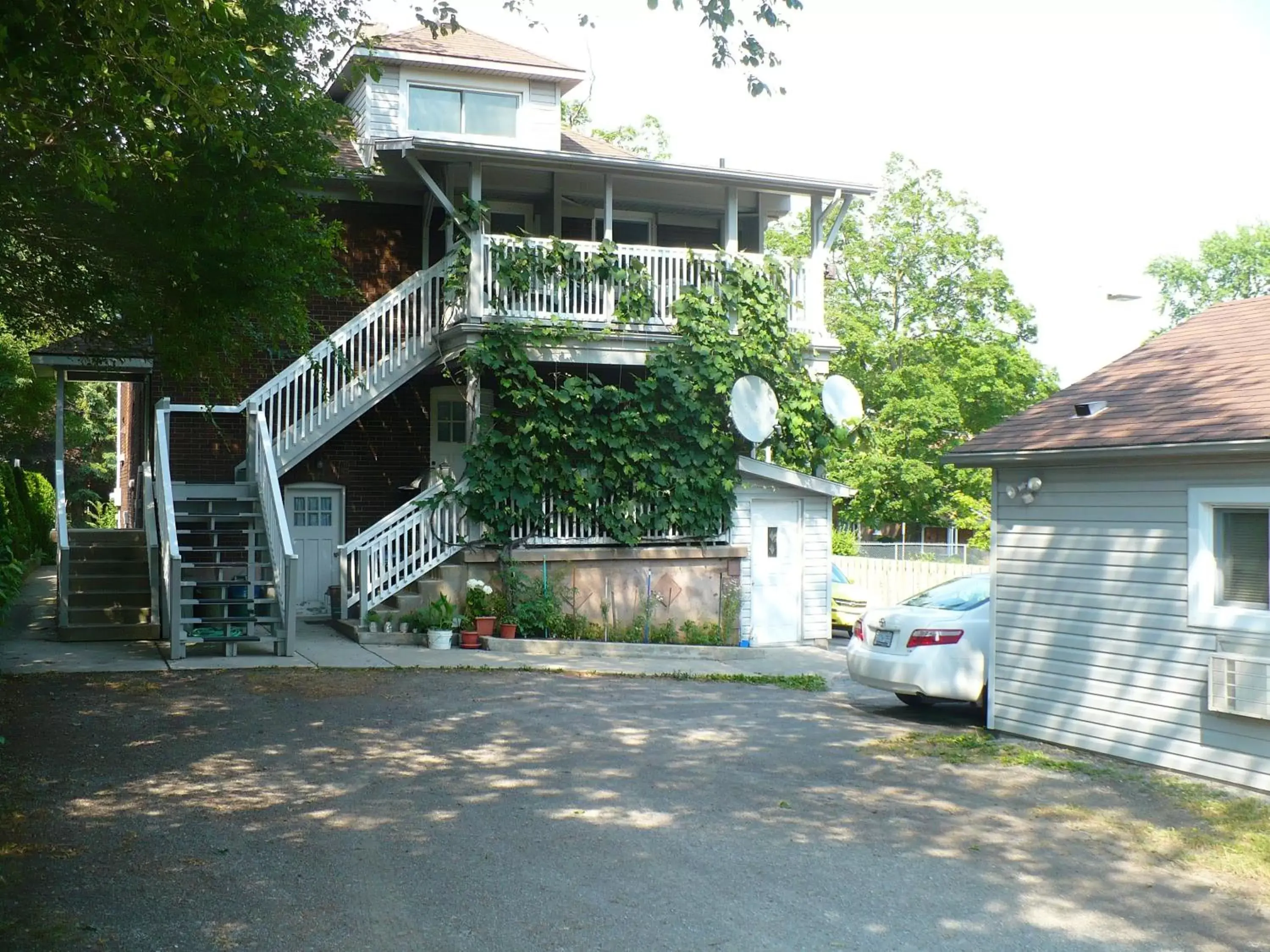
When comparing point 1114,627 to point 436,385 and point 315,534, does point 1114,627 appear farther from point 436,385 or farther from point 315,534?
point 315,534

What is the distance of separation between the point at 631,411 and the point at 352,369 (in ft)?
13.4

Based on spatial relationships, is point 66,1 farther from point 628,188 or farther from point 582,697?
point 628,188

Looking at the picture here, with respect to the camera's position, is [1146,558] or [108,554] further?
[108,554]

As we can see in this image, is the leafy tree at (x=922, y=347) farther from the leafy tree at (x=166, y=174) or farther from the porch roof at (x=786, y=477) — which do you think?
the leafy tree at (x=166, y=174)

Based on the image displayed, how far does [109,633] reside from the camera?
1555 cm

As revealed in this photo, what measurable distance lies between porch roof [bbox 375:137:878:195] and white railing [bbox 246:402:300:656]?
4391 millimetres

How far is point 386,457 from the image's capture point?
771 inches

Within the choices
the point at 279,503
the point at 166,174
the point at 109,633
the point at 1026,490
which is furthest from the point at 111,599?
the point at 1026,490

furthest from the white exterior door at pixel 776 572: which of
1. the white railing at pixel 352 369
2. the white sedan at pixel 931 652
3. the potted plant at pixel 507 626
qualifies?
the white sedan at pixel 931 652

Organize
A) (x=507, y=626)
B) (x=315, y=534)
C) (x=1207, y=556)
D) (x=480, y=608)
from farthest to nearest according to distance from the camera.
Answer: (x=315, y=534) < (x=480, y=608) < (x=507, y=626) < (x=1207, y=556)

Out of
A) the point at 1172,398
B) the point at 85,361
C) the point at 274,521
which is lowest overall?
the point at 274,521

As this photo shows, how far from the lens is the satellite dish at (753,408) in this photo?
1789cm

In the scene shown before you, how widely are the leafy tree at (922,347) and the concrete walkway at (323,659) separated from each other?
25980 millimetres

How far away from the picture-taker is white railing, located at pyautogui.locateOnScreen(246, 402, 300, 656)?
1438 centimetres
